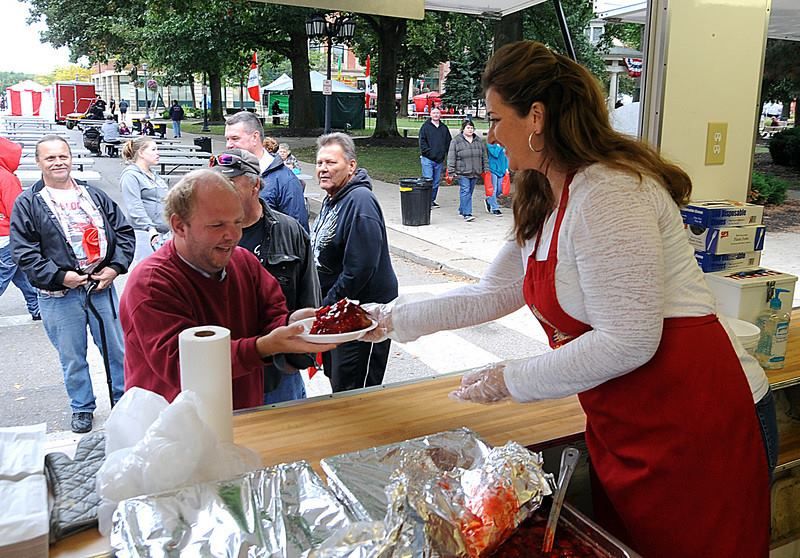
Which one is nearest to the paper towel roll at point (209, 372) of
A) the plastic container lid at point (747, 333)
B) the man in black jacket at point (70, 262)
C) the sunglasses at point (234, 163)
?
the plastic container lid at point (747, 333)

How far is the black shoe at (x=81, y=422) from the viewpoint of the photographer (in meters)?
4.24

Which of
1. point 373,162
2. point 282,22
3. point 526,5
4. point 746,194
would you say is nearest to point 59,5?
point 282,22

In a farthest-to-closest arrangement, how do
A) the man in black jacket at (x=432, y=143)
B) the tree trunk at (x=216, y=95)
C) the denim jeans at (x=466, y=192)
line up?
the tree trunk at (x=216, y=95) → the man in black jacket at (x=432, y=143) → the denim jeans at (x=466, y=192)

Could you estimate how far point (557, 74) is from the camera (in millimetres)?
1624

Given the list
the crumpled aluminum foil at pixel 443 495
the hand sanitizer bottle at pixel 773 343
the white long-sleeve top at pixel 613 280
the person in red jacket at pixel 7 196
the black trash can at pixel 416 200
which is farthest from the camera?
the black trash can at pixel 416 200

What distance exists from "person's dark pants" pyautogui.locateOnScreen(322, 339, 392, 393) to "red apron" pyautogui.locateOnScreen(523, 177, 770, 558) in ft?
7.34

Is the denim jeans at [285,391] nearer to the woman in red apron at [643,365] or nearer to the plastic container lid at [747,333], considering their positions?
the woman in red apron at [643,365]

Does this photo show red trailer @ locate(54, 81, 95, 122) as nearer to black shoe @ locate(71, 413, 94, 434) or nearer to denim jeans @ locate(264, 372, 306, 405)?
black shoe @ locate(71, 413, 94, 434)

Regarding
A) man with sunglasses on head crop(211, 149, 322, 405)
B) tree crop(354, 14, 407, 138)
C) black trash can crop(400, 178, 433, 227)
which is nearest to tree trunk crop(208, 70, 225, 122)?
tree crop(354, 14, 407, 138)

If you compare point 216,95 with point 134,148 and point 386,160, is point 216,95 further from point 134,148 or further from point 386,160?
point 134,148

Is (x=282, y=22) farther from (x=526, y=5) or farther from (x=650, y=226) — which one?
(x=650, y=226)

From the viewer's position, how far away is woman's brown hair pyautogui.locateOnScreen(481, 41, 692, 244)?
63.0 inches

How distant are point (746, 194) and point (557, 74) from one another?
7.53 ft

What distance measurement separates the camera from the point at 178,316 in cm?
206
